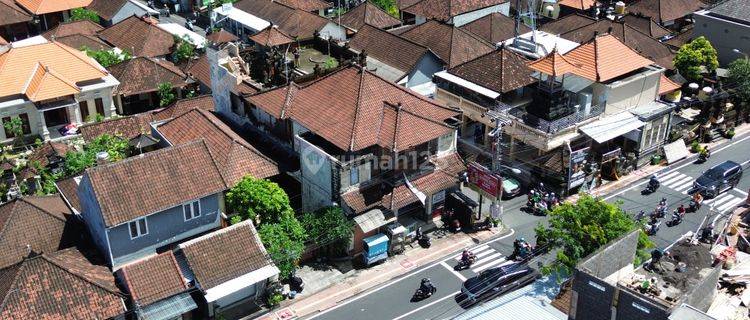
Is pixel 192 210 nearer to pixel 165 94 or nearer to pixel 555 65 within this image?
pixel 165 94

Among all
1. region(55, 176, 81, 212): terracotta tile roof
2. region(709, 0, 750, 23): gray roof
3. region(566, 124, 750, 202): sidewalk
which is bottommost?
region(566, 124, 750, 202): sidewalk

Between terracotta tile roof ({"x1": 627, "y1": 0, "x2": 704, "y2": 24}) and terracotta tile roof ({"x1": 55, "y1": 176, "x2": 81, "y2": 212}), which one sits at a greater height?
terracotta tile roof ({"x1": 627, "y1": 0, "x2": 704, "y2": 24})

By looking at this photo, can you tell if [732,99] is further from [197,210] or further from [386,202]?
[197,210]

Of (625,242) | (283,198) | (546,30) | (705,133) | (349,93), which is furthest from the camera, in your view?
(546,30)

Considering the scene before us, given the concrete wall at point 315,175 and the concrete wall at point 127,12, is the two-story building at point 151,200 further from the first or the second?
the concrete wall at point 127,12

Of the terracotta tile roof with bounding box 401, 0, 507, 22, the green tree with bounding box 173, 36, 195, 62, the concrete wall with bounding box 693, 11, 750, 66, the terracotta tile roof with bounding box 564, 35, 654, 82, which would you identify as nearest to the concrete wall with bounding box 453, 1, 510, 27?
the terracotta tile roof with bounding box 401, 0, 507, 22

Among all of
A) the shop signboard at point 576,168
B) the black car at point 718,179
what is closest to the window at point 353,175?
the shop signboard at point 576,168

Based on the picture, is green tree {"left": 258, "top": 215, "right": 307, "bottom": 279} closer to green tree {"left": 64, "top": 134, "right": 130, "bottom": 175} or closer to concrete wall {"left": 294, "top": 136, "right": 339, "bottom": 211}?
concrete wall {"left": 294, "top": 136, "right": 339, "bottom": 211}

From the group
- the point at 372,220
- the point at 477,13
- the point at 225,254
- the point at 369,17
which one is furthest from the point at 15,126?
the point at 477,13

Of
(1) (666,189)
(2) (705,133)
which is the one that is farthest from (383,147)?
(2) (705,133)
